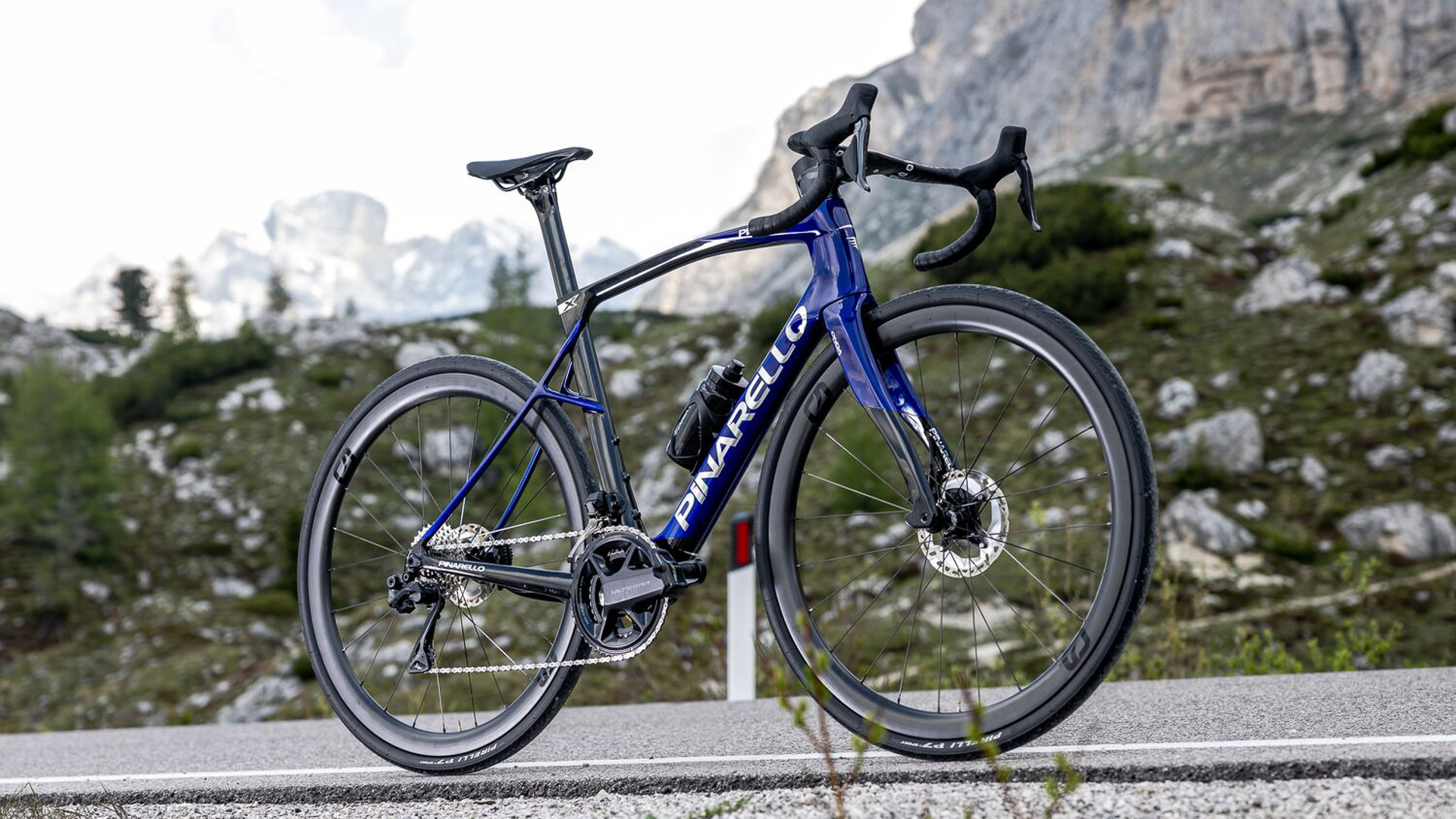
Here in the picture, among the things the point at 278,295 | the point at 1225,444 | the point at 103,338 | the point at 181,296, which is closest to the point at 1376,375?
the point at 1225,444

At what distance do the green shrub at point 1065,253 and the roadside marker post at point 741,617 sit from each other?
906 centimetres

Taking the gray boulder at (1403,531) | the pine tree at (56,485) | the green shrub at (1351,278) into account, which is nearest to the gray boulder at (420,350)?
the pine tree at (56,485)

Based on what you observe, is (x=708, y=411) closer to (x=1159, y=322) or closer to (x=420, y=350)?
(x=1159, y=322)

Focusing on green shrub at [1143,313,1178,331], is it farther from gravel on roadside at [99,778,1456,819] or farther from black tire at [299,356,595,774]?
gravel on roadside at [99,778,1456,819]

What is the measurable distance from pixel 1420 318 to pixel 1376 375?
1.58 meters

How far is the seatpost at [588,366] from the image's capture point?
9.09ft

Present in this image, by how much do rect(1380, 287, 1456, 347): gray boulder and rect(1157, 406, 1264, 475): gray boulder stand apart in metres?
3.13

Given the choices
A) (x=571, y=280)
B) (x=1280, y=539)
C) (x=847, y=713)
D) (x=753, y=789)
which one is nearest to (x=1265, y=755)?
(x=847, y=713)

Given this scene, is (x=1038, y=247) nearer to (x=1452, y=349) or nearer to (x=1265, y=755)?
(x=1452, y=349)

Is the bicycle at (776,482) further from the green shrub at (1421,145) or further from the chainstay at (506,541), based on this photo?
the green shrub at (1421,145)

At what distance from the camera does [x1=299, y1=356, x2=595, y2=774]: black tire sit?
8.93ft

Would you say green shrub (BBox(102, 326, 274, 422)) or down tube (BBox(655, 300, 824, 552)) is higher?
green shrub (BBox(102, 326, 274, 422))

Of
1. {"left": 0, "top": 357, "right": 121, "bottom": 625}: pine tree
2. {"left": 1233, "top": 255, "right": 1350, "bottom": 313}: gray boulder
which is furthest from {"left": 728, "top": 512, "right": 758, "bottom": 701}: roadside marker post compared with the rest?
{"left": 0, "top": 357, "right": 121, "bottom": 625}: pine tree

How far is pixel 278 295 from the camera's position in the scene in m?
62.5
